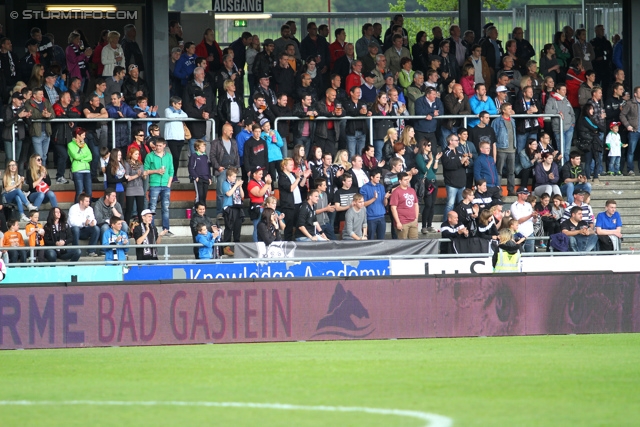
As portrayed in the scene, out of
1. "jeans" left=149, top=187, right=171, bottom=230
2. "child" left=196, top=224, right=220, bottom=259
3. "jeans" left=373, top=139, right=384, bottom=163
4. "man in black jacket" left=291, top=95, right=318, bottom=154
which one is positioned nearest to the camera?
"child" left=196, top=224, right=220, bottom=259

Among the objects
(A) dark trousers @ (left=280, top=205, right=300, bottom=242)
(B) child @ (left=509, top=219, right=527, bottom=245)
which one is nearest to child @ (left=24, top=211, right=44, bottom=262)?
(A) dark trousers @ (left=280, top=205, right=300, bottom=242)

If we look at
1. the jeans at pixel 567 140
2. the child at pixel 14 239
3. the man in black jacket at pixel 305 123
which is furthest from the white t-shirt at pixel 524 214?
the child at pixel 14 239

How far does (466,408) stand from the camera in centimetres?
1038

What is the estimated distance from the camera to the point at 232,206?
2219cm

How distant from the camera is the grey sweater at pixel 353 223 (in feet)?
73.0

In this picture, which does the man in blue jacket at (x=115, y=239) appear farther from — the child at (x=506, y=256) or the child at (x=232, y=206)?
the child at (x=506, y=256)

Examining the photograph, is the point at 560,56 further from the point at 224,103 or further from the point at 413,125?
the point at 224,103

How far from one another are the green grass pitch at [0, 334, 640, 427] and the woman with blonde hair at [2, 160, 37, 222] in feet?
21.8

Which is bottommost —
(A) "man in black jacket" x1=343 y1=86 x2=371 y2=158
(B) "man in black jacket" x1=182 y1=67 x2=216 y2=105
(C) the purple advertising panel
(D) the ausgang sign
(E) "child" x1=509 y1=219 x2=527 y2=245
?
(C) the purple advertising panel

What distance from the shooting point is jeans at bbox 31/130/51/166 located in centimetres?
2261

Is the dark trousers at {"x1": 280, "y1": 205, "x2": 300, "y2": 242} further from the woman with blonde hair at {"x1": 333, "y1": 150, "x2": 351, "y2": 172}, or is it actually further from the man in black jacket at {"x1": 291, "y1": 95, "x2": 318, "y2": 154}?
the man in black jacket at {"x1": 291, "y1": 95, "x2": 318, "y2": 154}

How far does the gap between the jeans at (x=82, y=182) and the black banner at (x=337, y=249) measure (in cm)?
365

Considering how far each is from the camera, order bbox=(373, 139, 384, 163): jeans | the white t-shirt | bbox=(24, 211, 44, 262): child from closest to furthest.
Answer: bbox=(24, 211, 44, 262): child
the white t-shirt
bbox=(373, 139, 384, 163): jeans

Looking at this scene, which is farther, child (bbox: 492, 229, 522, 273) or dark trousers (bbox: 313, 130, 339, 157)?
dark trousers (bbox: 313, 130, 339, 157)
